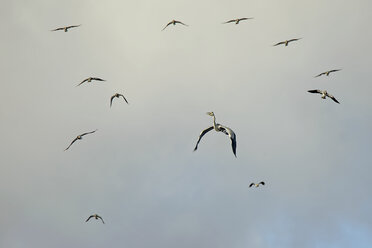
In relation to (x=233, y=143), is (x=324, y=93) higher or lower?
higher

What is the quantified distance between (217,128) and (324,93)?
51.3 metres

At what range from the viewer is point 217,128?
48.5 m

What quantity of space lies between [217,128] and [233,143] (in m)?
9.71

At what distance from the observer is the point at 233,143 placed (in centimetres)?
3888

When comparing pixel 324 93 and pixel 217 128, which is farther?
pixel 324 93

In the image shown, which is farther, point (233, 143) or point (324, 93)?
point (324, 93)

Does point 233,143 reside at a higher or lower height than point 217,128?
lower

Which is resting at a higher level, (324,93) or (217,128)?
(324,93)

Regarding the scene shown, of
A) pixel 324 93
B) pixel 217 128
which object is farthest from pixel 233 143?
pixel 324 93

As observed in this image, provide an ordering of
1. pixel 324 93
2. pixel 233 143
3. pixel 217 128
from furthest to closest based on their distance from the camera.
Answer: pixel 324 93 → pixel 217 128 → pixel 233 143

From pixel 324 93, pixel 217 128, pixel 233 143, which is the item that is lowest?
pixel 233 143

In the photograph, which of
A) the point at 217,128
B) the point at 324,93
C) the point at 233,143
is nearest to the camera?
the point at 233,143

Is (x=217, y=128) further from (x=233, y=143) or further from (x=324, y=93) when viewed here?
(x=324, y=93)
